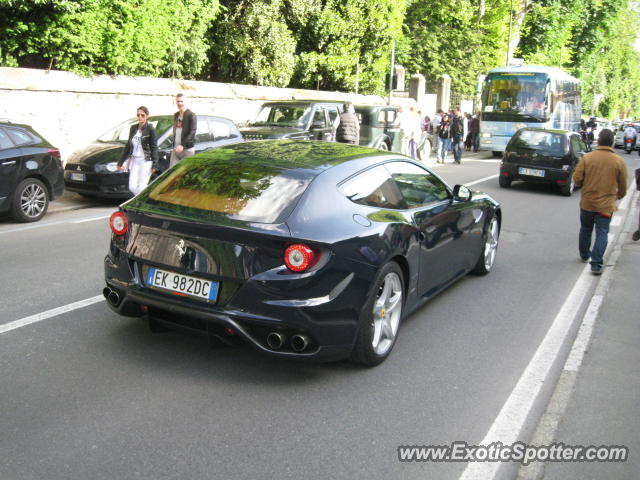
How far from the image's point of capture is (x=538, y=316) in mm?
6230

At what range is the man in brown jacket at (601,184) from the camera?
7910 millimetres

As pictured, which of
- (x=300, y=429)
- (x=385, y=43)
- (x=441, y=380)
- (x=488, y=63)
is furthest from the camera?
(x=488, y=63)

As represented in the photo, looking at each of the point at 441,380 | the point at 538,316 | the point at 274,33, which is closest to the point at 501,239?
the point at 538,316

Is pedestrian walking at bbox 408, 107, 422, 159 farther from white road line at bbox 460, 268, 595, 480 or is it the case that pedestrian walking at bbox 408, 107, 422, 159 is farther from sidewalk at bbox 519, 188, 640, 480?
white road line at bbox 460, 268, 595, 480

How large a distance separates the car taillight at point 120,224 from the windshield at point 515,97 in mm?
23379

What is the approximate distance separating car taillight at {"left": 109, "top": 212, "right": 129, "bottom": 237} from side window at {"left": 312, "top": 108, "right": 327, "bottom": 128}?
11.6 meters

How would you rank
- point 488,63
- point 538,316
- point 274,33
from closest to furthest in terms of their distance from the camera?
point 538,316, point 274,33, point 488,63

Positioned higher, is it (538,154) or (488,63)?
(488,63)

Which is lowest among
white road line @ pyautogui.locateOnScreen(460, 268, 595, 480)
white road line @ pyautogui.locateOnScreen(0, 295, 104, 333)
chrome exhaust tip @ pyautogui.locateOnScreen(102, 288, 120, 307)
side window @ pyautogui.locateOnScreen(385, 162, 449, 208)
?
white road line @ pyautogui.locateOnScreen(460, 268, 595, 480)

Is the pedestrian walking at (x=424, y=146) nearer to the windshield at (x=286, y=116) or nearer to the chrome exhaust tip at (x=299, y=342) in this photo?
the windshield at (x=286, y=116)

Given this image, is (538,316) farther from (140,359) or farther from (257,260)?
(140,359)

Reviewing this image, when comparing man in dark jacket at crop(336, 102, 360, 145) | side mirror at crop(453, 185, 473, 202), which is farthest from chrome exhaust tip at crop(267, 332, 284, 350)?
man in dark jacket at crop(336, 102, 360, 145)

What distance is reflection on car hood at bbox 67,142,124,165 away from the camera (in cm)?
1169

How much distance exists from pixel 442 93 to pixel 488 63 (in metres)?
7.59
